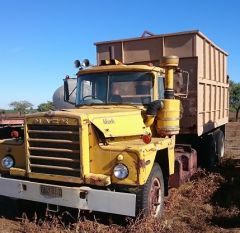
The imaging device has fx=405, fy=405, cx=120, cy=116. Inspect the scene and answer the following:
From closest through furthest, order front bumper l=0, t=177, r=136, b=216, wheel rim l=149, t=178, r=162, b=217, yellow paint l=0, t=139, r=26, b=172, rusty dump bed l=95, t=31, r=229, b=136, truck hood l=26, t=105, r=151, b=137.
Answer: front bumper l=0, t=177, r=136, b=216, truck hood l=26, t=105, r=151, b=137, wheel rim l=149, t=178, r=162, b=217, yellow paint l=0, t=139, r=26, b=172, rusty dump bed l=95, t=31, r=229, b=136

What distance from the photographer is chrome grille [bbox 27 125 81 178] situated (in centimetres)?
571

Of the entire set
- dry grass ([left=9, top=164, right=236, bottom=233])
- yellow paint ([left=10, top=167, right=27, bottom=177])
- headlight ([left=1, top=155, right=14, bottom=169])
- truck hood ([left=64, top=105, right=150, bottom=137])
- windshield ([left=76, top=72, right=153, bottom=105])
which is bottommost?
dry grass ([left=9, top=164, right=236, bottom=233])

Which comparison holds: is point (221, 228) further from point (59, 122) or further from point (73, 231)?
point (59, 122)

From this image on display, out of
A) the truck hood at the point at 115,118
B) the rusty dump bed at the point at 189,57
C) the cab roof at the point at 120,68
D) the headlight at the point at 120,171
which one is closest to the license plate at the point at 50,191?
the headlight at the point at 120,171

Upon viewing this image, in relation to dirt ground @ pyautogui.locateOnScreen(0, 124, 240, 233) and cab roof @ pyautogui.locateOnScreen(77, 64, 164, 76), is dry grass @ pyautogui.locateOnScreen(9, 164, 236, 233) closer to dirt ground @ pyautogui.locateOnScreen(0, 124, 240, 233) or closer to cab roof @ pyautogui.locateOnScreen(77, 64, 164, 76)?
dirt ground @ pyautogui.locateOnScreen(0, 124, 240, 233)

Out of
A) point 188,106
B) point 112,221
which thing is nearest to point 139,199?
point 112,221

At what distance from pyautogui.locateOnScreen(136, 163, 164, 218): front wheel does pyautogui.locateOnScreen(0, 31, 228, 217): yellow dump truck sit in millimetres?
14

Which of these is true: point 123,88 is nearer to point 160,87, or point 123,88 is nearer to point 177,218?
point 160,87

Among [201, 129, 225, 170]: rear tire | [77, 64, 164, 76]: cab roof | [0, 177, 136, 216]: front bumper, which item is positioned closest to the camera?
[0, 177, 136, 216]: front bumper

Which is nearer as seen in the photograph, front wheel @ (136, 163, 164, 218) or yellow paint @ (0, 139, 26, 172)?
front wheel @ (136, 163, 164, 218)

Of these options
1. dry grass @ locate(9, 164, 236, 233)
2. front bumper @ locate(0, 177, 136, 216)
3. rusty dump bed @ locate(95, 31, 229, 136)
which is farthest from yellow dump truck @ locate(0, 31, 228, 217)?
rusty dump bed @ locate(95, 31, 229, 136)

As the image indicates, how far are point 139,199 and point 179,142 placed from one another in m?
4.61

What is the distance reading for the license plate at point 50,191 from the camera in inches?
225

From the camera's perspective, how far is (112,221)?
19.8 feet
